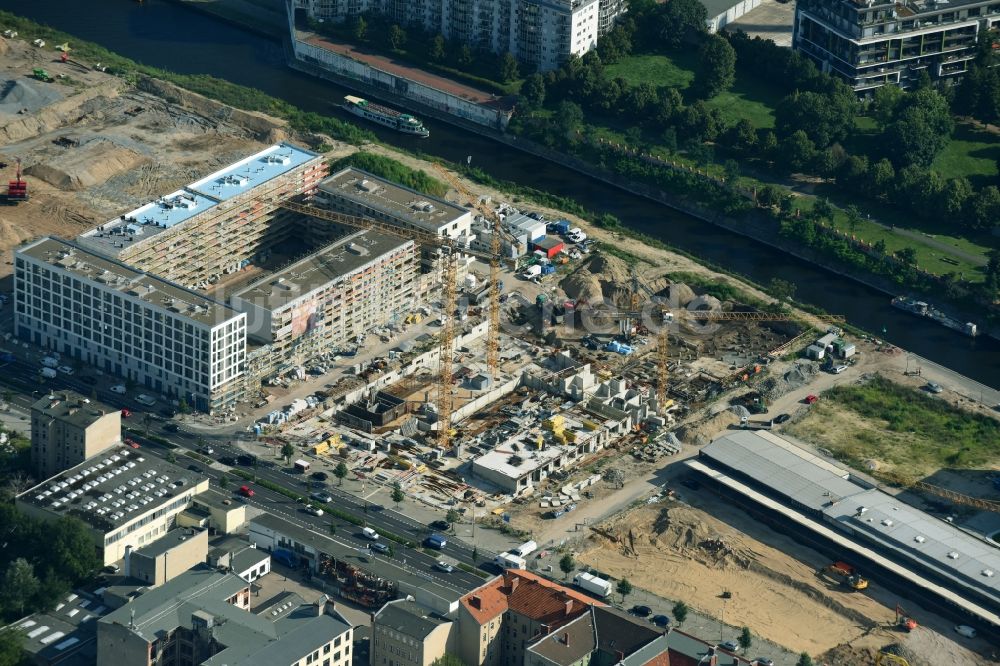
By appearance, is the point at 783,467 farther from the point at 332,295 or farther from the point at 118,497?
the point at 118,497

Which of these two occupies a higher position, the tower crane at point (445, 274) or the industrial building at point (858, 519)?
the tower crane at point (445, 274)

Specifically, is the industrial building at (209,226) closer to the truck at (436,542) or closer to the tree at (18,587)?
the truck at (436,542)

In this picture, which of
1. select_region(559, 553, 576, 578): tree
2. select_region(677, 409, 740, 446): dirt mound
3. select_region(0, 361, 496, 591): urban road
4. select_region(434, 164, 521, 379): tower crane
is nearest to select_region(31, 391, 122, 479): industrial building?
select_region(0, 361, 496, 591): urban road

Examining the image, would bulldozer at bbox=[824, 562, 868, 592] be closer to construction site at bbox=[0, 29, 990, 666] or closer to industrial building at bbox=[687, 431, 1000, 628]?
construction site at bbox=[0, 29, 990, 666]

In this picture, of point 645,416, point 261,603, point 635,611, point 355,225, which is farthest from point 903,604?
point 355,225

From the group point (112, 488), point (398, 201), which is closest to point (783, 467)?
point (398, 201)

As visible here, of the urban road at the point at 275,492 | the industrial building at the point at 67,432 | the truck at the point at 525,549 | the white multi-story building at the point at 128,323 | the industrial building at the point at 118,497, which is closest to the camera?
the industrial building at the point at 118,497

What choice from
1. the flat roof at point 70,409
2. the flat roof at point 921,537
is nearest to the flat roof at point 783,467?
the flat roof at point 921,537
